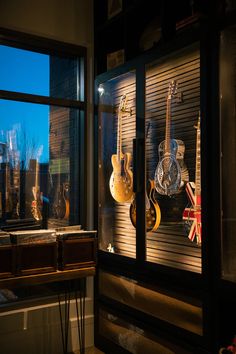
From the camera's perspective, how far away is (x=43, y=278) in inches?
99.0

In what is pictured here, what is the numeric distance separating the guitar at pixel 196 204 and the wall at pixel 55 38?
1152 millimetres

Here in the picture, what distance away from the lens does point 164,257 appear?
9.07ft

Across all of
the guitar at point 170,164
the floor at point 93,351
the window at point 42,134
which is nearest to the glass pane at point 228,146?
the guitar at point 170,164

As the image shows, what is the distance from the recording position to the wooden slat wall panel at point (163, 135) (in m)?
2.55

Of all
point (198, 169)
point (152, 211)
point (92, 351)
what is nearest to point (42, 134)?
point (152, 211)

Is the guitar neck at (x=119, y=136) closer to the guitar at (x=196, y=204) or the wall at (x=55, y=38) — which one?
the wall at (x=55, y=38)

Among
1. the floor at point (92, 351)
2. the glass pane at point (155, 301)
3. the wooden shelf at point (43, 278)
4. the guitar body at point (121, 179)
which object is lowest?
the floor at point (92, 351)

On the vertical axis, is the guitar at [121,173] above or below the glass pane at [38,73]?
below

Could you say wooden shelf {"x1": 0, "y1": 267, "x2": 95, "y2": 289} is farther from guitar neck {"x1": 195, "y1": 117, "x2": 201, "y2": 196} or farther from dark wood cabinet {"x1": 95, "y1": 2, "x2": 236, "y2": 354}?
guitar neck {"x1": 195, "y1": 117, "x2": 201, "y2": 196}

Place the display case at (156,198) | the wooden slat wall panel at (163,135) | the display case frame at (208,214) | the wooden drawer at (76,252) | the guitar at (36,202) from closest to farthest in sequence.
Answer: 1. the display case frame at (208,214)
2. the display case at (156,198)
3. the wooden slat wall panel at (163,135)
4. the wooden drawer at (76,252)
5. the guitar at (36,202)

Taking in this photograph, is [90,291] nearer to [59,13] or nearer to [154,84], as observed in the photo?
[154,84]

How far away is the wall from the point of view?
9.81 feet

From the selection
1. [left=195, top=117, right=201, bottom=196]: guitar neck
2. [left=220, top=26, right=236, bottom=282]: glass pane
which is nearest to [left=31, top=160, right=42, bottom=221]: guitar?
[left=195, top=117, right=201, bottom=196]: guitar neck

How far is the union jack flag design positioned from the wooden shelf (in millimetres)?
780
